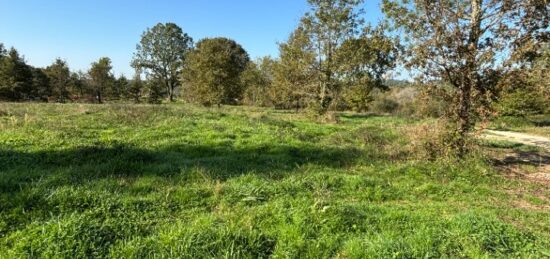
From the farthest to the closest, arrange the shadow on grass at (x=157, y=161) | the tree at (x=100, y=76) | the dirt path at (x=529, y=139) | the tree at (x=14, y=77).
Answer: the tree at (x=100, y=76), the tree at (x=14, y=77), the dirt path at (x=529, y=139), the shadow on grass at (x=157, y=161)

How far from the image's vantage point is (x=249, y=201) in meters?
6.02

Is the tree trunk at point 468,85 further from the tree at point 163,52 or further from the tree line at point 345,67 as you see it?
the tree at point 163,52

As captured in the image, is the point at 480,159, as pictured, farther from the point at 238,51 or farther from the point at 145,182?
the point at 238,51

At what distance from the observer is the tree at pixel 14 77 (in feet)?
128

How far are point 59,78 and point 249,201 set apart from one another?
48.1m

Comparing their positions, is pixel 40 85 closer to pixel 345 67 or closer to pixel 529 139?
pixel 345 67

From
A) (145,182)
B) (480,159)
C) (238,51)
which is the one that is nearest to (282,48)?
(480,159)

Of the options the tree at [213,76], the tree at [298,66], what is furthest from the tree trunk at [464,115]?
the tree at [213,76]

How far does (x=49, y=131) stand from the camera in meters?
11.1

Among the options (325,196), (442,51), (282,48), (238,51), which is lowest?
(325,196)

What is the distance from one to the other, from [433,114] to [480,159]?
3189 millimetres

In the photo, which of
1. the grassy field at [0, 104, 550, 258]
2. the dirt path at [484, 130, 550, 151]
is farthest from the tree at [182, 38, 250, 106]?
the dirt path at [484, 130, 550, 151]

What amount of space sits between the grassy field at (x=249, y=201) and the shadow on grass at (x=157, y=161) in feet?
0.11

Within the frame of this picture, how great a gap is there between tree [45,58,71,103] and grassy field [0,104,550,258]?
3919 cm
